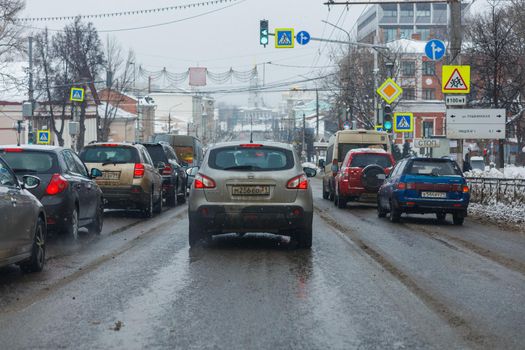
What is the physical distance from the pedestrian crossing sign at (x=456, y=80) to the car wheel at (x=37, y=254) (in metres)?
15.4

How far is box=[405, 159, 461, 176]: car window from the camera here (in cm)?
1862

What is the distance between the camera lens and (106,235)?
1498 centimetres

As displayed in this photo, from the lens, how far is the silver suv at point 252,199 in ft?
39.1

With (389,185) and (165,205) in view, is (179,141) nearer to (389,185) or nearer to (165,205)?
(165,205)

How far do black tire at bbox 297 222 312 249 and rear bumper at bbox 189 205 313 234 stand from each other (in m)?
0.09

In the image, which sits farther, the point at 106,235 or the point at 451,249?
the point at 106,235

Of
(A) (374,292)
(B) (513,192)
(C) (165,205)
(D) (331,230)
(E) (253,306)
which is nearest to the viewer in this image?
(E) (253,306)

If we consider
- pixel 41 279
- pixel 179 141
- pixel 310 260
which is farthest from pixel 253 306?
pixel 179 141

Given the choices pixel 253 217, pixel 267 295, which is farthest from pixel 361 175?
pixel 267 295

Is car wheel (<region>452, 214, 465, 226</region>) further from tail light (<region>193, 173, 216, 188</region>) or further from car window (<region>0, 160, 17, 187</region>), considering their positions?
car window (<region>0, 160, 17, 187</region>)

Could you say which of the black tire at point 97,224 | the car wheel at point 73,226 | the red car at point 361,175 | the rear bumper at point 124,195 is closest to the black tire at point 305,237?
the car wheel at point 73,226

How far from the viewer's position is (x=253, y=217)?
11891 mm

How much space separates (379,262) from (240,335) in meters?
4.96

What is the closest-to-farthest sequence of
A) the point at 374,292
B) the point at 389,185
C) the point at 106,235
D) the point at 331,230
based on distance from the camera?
the point at 374,292, the point at 106,235, the point at 331,230, the point at 389,185
